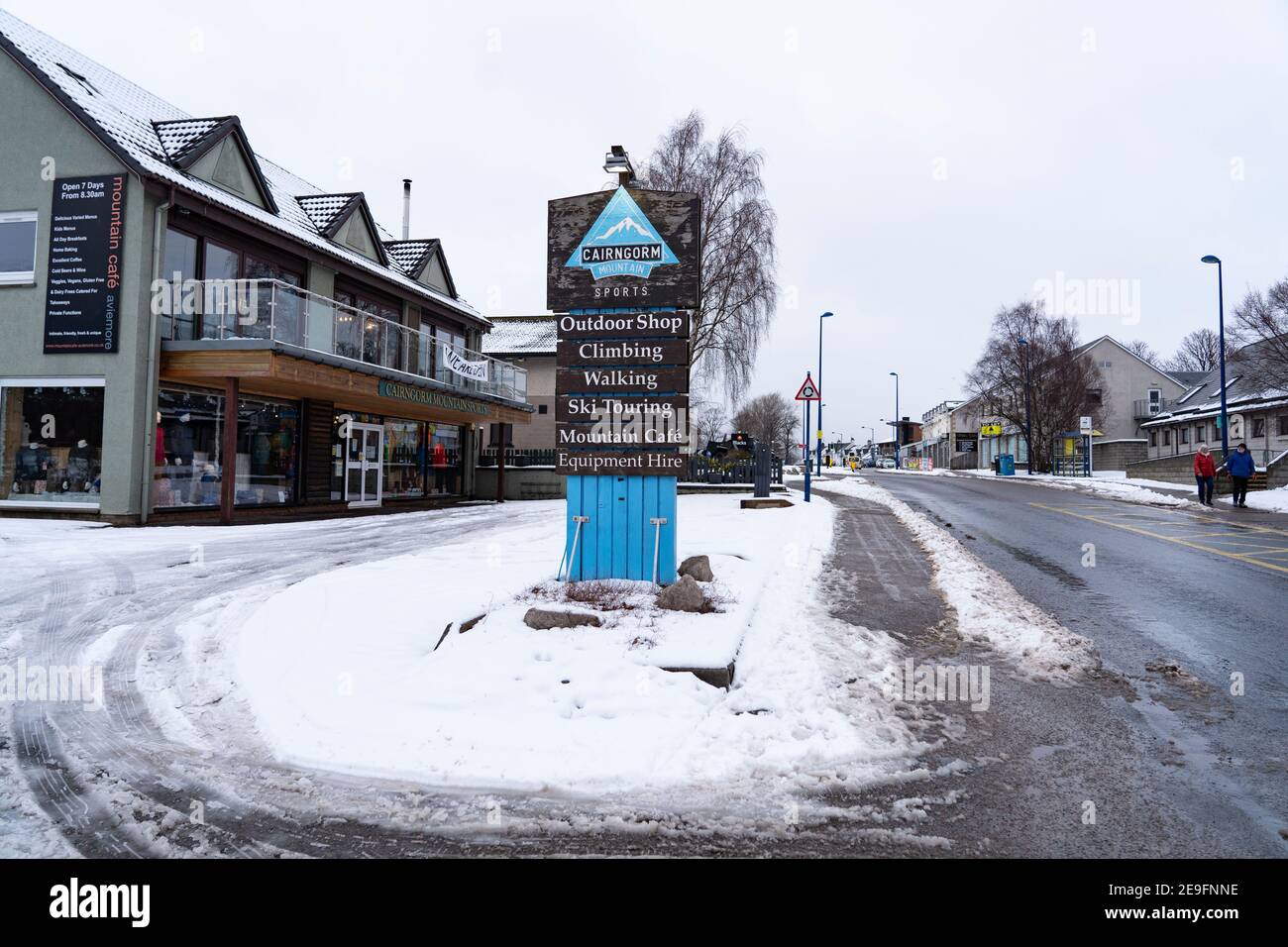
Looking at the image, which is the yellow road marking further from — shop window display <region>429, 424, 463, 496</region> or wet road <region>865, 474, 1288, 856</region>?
shop window display <region>429, 424, 463, 496</region>

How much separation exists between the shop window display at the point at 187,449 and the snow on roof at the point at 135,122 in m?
4.26

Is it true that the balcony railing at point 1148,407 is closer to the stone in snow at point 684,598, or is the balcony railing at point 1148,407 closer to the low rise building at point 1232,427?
the low rise building at point 1232,427

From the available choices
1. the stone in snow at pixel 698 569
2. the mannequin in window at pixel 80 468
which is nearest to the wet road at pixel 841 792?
the stone in snow at pixel 698 569

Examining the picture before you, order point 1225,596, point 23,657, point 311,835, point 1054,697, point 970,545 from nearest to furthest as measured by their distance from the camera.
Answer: point 311,835
point 1054,697
point 23,657
point 1225,596
point 970,545

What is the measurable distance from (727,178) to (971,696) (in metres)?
25.3

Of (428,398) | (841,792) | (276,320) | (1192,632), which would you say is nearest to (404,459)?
(428,398)

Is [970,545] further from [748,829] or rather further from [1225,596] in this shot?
[748,829]

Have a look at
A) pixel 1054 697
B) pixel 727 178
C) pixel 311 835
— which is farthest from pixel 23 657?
pixel 727 178

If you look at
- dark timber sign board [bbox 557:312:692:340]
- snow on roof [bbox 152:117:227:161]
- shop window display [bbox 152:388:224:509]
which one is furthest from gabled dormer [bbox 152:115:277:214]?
dark timber sign board [bbox 557:312:692:340]

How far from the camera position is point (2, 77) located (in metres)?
14.4

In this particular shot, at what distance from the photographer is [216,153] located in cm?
1575

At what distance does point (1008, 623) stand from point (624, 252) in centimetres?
487

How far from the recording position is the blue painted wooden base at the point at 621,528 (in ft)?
21.1

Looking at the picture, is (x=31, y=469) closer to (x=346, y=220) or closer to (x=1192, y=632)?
(x=346, y=220)
